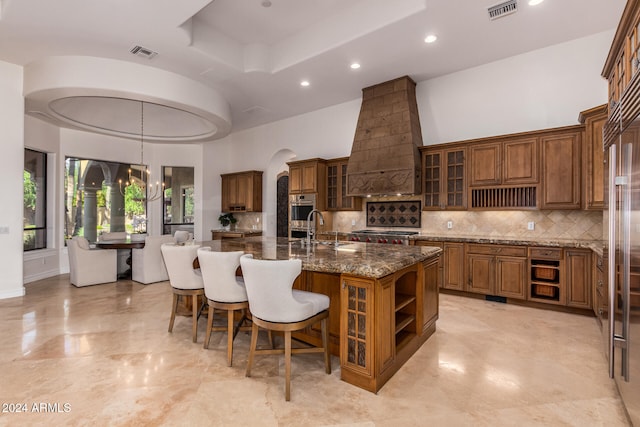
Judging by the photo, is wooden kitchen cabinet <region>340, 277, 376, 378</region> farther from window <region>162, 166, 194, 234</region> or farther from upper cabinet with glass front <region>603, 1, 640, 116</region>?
window <region>162, 166, 194, 234</region>

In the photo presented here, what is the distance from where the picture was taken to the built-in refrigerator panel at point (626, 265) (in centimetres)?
172

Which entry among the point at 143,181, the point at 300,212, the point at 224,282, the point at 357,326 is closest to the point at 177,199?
the point at 143,181

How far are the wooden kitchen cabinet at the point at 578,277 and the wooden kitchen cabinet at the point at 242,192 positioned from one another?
6.33 metres

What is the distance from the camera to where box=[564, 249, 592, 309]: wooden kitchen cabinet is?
376 centimetres

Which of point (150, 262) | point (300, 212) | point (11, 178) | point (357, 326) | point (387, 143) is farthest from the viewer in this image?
point (300, 212)

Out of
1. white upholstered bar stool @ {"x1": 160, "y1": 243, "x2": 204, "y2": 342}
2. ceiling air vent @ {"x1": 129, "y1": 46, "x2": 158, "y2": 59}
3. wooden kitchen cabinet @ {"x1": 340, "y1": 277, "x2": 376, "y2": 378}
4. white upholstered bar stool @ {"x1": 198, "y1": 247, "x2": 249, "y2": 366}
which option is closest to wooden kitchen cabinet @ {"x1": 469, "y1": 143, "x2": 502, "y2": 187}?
wooden kitchen cabinet @ {"x1": 340, "y1": 277, "x2": 376, "y2": 378}

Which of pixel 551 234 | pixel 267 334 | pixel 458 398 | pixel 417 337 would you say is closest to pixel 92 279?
pixel 267 334

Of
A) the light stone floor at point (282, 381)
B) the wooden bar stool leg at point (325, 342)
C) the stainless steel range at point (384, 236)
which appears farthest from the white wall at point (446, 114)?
the wooden bar stool leg at point (325, 342)

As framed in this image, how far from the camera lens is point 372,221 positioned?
611cm

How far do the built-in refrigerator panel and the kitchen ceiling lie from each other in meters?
2.58

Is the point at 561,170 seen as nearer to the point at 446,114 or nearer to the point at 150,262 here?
the point at 446,114

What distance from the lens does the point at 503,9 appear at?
3.61 meters

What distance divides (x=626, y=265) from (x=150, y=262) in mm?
6213

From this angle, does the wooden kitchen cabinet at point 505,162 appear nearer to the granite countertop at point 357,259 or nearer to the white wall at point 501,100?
the white wall at point 501,100
